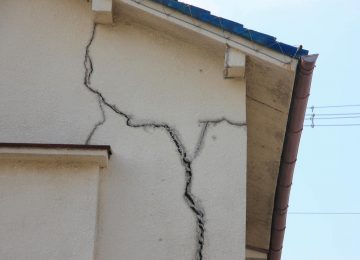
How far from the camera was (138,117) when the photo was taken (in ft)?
23.5

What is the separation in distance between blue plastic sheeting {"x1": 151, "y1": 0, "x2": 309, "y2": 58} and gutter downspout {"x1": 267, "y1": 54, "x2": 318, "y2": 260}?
166mm

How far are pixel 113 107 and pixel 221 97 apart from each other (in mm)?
1023

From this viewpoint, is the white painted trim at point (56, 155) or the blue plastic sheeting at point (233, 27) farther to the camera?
the blue plastic sheeting at point (233, 27)

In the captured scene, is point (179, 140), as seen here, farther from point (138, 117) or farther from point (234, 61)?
point (234, 61)

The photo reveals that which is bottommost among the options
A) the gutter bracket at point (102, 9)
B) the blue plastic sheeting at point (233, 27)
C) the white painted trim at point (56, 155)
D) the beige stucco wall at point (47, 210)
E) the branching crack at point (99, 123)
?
the beige stucco wall at point (47, 210)

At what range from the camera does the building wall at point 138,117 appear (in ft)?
21.8

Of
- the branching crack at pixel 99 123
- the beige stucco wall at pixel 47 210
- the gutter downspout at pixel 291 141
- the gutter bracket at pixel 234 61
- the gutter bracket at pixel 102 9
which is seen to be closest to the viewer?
the beige stucco wall at pixel 47 210

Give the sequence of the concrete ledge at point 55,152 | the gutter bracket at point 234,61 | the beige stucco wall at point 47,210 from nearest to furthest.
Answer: the beige stucco wall at point 47,210
the concrete ledge at point 55,152
the gutter bracket at point 234,61

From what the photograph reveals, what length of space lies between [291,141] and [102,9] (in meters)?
2.27

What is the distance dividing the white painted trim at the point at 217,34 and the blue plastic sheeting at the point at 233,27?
37mm

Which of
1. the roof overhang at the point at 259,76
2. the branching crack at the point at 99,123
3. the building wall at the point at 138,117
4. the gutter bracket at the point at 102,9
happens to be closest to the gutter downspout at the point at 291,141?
the roof overhang at the point at 259,76

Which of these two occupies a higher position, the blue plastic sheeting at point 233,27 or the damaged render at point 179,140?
the blue plastic sheeting at point 233,27

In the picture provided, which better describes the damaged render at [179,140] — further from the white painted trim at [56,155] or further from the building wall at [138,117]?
the white painted trim at [56,155]

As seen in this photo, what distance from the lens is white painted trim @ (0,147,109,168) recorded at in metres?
6.63
